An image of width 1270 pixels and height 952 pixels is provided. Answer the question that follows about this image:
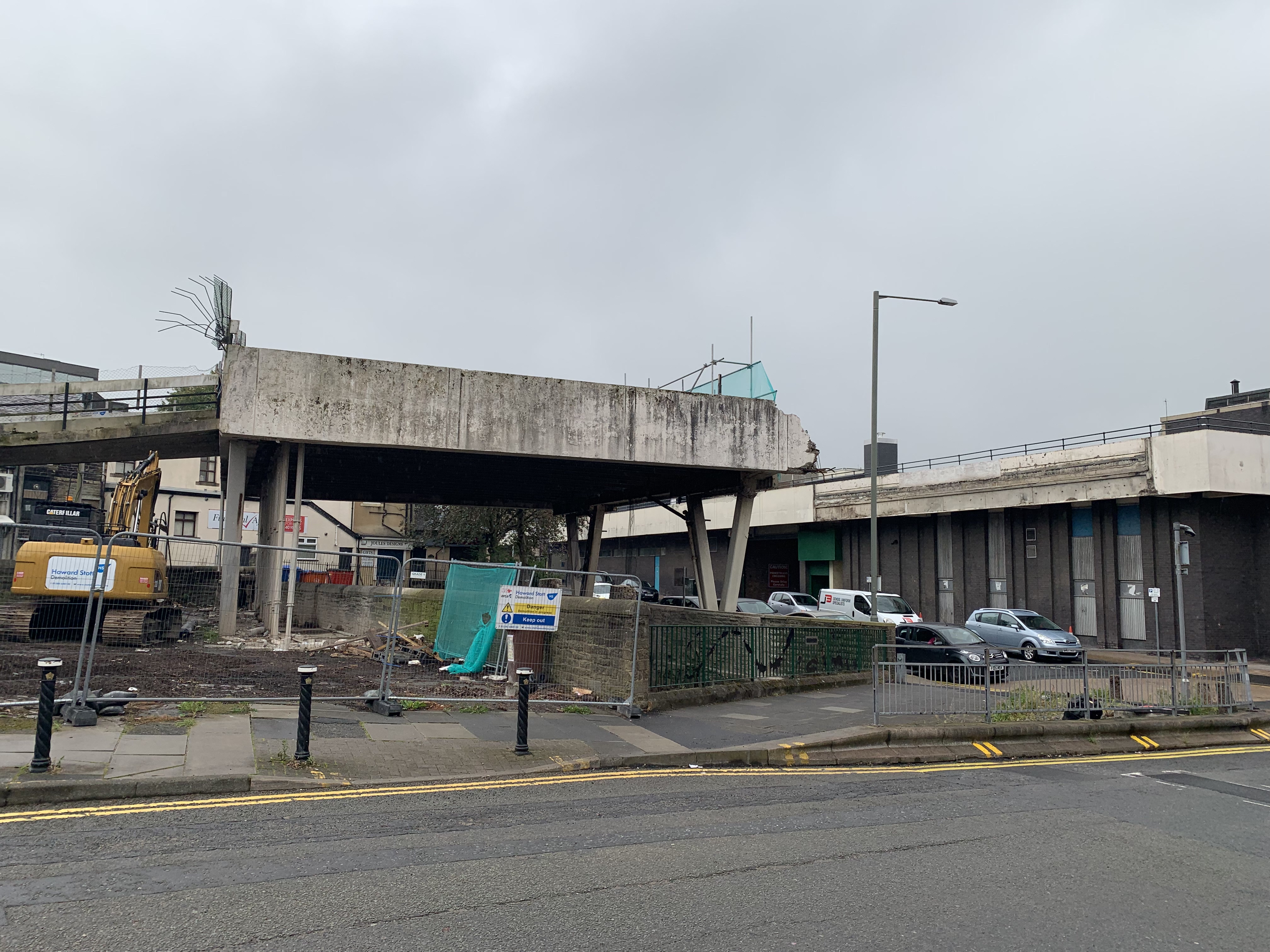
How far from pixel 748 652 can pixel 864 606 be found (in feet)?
63.1

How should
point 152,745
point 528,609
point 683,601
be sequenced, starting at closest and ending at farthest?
point 152,745 < point 528,609 < point 683,601

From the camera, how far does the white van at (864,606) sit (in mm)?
33812

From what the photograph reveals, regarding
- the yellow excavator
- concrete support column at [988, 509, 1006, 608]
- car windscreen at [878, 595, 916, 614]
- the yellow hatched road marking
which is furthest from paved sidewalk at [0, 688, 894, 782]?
concrete support column at [988, 509, 1006, 608]

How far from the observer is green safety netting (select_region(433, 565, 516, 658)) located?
15.3 metres

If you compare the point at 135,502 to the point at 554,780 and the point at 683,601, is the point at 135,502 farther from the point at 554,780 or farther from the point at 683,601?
the point at 683,601

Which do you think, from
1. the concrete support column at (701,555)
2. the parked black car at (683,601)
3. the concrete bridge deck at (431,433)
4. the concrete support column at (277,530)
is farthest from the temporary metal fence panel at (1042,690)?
the parked black car at (683,601)

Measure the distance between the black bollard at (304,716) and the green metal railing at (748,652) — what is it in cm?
610

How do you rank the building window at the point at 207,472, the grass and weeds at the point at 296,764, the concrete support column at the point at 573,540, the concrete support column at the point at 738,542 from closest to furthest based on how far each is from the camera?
the grass and weeds at the point at 296,764 → the concrete support column at the point at 738,542 → the concrete support column at the point at 573,540 → the building window at the point at 207,472

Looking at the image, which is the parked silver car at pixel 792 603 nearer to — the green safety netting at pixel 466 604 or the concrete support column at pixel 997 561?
the concrete support column at pixel 997 561

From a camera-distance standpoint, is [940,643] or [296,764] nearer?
[296,764]

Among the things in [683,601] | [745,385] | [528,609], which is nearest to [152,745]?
[528,609]

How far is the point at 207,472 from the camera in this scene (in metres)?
58.3

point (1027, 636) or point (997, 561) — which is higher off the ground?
point (997, 561)

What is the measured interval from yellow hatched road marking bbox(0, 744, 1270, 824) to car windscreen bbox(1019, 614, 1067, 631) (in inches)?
659
